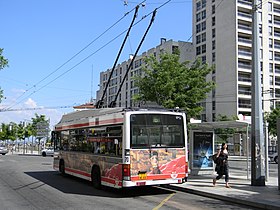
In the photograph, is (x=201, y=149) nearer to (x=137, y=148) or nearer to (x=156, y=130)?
(x=156, y=130)

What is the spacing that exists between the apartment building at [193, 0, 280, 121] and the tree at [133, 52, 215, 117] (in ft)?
147

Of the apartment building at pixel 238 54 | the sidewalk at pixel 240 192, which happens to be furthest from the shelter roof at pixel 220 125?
the apartment building at pixel 238 54

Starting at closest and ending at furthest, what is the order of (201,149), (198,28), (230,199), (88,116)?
(230,199) < (88,116) < (201,149) < (198,28)

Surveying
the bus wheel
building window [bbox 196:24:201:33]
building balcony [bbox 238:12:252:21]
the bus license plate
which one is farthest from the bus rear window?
building window [bbox 196:24:201:33]

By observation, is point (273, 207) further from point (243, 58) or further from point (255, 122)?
point (243, 58)

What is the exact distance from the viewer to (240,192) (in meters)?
12.3

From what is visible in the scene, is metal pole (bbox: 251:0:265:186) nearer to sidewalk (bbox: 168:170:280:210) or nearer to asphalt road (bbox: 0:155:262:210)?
sidewalk (bbox: 168:170:280:210)

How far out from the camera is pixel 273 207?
Result: 382 inches

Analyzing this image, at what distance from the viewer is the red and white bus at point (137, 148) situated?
38.3 ft

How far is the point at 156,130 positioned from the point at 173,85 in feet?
29.5

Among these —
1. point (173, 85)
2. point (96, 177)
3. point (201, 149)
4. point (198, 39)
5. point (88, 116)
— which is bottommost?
point (96, 177)

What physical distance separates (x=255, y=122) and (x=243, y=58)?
55263 millimetres

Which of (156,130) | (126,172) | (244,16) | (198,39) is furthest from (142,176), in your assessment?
(198,39)

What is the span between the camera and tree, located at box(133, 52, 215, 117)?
21031mm
